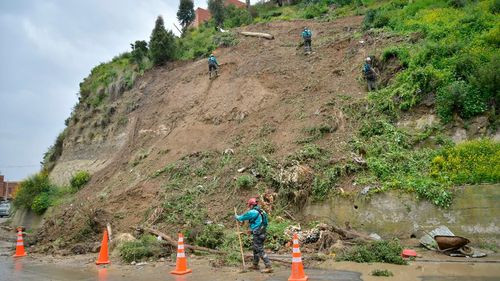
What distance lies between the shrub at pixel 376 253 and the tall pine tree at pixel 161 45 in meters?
22.8

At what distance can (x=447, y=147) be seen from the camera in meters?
13.2

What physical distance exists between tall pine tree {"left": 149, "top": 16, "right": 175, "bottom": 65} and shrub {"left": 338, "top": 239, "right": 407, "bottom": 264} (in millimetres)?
22776

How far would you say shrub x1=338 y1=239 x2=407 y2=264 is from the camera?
31.0 ft

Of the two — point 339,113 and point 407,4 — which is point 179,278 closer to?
point 339,113

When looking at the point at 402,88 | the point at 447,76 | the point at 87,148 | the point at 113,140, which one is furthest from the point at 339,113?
the point at 87,148

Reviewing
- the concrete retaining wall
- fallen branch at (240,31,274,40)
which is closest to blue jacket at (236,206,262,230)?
the concrete retaining wall

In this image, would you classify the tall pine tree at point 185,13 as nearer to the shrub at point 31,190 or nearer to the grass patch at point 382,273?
the shrub at point 31,190

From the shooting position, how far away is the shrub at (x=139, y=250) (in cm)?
1152

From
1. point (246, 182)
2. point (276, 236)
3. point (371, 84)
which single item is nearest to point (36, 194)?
point (246, 182)

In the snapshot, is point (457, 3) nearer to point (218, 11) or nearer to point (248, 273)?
point (248, 273)

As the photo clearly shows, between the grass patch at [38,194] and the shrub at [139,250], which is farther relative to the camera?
the grass patch at [38,194]

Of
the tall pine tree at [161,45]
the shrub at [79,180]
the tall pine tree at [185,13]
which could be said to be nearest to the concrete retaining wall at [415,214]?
the shrub at [79,180]

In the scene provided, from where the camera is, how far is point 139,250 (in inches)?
456

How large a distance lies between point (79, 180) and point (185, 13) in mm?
29536
